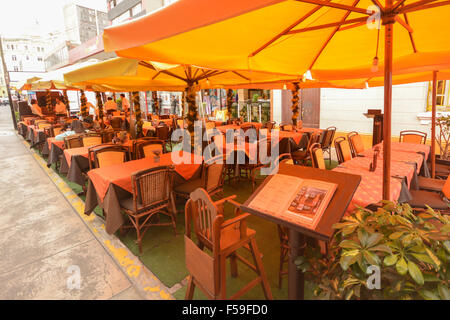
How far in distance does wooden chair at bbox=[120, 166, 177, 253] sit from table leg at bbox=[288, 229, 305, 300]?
197 cm

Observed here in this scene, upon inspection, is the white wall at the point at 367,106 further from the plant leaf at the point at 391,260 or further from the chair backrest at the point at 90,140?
the plant leaf at the point at 391,260

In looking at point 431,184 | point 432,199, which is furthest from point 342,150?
point 432,199

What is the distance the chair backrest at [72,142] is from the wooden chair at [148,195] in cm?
310

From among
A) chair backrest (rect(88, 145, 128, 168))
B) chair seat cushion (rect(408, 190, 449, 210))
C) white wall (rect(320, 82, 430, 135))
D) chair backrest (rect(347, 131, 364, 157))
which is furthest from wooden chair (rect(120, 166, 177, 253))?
white wall (rect(320, 82, 430, 135))

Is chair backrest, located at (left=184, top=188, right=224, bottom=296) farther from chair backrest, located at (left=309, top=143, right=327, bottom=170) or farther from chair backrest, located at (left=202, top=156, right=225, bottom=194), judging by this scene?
chair backrest, located at (left=309, top=143, right=327, bottom=170)

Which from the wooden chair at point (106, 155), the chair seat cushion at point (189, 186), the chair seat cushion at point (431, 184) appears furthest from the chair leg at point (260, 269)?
the wooden chair at point (106, 155)

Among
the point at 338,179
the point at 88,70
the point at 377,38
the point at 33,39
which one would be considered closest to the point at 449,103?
the point at 377,38

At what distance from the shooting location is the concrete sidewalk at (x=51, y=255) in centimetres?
247

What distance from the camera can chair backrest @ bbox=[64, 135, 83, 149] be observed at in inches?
215

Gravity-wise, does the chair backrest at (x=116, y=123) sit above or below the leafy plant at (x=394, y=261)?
above
